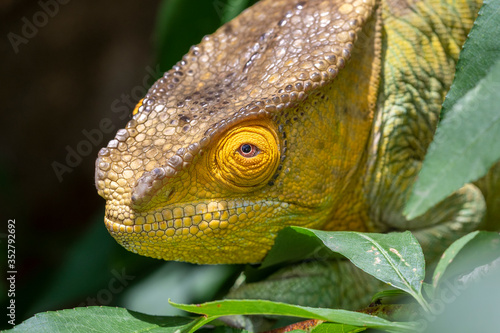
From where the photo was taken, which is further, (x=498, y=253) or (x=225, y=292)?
(x=225, y=292)

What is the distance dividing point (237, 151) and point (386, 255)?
73 centimetres

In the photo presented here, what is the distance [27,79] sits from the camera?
15.6ft

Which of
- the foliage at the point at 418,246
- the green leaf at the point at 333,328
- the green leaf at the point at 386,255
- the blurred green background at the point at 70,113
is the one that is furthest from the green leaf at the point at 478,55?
the blurred green background at the point at 70,113

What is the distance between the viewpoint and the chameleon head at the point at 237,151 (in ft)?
7.41

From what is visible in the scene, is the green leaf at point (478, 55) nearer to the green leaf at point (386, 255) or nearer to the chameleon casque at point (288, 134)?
the green leaf at point (386, 255)

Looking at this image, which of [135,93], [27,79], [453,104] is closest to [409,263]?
[453,104]

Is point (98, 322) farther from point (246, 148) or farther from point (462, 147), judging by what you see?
point (462, 147)

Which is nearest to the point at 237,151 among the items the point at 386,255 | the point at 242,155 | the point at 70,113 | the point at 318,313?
the point at 242,155

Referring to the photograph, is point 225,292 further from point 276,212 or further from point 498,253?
point 498,253

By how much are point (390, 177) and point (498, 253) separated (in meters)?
Result: 0.82

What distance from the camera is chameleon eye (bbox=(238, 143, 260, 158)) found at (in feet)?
7.39

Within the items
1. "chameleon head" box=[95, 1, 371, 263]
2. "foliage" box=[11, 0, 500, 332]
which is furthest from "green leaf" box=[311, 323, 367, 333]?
"chameleon head" box=[95, 1, 371, 263]

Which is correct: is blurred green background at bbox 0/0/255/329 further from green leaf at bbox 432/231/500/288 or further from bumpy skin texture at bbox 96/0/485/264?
green leaf at bbox 432/231/500/288

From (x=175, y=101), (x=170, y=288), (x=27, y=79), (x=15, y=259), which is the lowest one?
(x=170, y=288)
